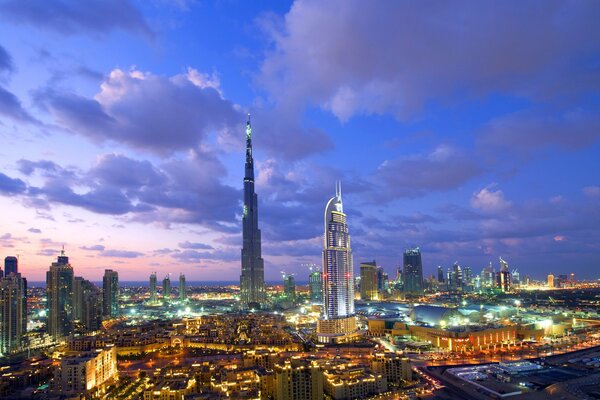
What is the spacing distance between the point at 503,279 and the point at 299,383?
13104cm

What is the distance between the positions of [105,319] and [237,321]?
24608 mm

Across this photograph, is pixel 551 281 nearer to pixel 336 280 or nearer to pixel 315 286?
pixel 315 286

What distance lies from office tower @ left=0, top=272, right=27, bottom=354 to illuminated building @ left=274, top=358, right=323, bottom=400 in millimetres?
38154

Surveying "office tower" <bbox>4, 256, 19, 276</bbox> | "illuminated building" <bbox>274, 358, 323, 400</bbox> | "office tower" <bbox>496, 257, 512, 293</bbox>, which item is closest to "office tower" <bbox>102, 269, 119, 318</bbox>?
"office tower" <bbox>4, 256, 19, 276</bbox>

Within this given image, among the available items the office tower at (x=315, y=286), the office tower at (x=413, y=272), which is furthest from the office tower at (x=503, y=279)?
the office tower at (x=315, y=286)

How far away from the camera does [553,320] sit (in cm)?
5891

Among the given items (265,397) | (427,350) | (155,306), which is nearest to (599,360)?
(427,350)

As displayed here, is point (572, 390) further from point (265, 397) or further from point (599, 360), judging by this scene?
point (265, 397)

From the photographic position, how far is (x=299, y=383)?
26.5 m

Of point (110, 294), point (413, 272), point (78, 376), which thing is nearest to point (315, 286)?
point (413, 272)

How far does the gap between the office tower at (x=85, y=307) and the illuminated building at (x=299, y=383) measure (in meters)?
46.4

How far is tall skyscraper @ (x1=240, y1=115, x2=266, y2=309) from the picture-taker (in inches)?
4158

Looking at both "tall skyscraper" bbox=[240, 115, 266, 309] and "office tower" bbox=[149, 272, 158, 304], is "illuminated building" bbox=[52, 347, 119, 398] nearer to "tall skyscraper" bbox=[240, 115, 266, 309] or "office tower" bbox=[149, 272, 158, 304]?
"tall skyscraper" bbox=[240, 115, 266, 309]

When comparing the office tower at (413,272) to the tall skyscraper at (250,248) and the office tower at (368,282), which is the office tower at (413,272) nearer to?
the office tower at (368,282)
